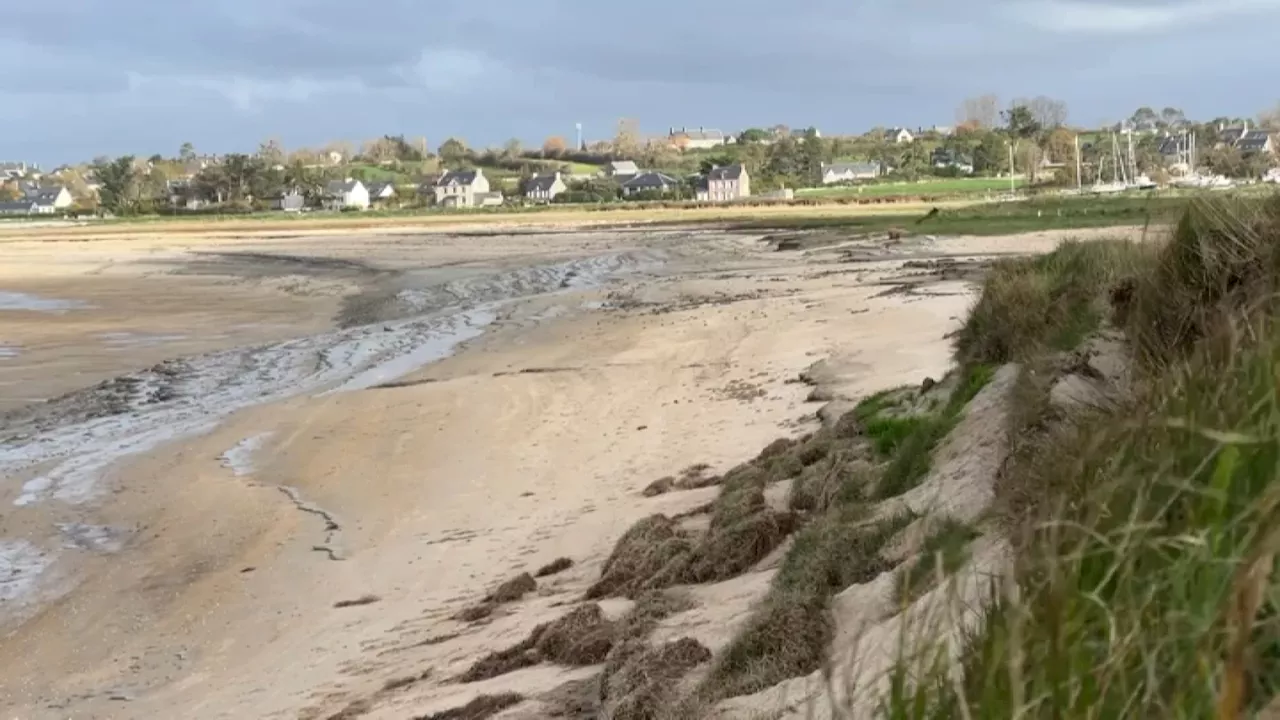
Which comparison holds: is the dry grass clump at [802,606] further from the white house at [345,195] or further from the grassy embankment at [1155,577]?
the white house at [345,195]

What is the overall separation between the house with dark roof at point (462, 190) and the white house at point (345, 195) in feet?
24.6

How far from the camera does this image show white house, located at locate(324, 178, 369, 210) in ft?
405

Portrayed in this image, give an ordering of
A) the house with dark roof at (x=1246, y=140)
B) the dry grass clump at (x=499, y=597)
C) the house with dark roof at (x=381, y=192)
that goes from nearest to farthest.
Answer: the dry grass clump at (x=499, y=597) → the house with dark roof at (x=1246, y=140) → the house with dark roof at (x=381, y=192)

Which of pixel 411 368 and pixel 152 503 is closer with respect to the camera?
pixel 152 503

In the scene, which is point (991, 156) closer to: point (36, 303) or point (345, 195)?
point (345, 195)

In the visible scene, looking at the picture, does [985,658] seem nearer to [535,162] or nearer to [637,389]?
[637,389]

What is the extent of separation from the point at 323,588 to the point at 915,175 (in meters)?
117

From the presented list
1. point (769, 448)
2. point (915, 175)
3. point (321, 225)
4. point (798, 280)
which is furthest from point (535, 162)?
point (769, 448)

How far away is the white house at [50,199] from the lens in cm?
13725

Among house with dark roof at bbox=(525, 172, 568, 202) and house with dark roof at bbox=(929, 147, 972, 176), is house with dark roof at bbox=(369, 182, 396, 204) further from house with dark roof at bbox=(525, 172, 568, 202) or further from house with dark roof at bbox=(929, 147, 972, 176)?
house with dark roof at bbox=(929, 147, 972, 176)

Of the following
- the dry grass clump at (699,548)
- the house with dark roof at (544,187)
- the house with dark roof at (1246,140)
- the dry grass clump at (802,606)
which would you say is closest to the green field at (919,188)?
the house with dark roof at (1246,140)

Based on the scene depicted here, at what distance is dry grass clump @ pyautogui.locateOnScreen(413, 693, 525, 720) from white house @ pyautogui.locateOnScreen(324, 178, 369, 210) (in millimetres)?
120298

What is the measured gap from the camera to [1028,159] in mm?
100125

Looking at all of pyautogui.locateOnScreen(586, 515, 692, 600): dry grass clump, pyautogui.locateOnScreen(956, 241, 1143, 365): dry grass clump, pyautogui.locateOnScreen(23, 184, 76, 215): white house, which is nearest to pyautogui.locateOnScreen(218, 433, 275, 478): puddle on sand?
pyautogui.locateOnScreen(586, 515, 692, 600): dry grass clump
